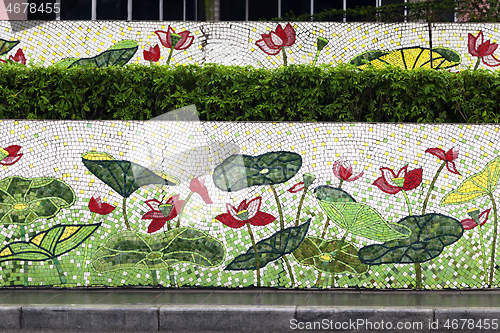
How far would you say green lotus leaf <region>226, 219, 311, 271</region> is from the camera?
5582 millimetres

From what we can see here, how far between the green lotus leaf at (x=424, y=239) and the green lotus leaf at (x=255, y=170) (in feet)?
4.86

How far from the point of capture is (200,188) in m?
5.66

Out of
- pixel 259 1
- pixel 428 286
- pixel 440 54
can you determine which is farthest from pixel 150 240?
pixel 259 1

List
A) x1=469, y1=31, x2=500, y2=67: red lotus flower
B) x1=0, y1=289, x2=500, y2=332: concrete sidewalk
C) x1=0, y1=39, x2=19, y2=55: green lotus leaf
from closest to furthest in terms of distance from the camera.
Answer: x1=0, y1=289, x2=500, y2=332: concrete sidewalk
x1=469, y1=31, x2=500, y2=67: red lotus flower
x1=0, y1=39, x2=19, y2=55: green lotus leaf

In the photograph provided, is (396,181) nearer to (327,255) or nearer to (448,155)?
(448,155)

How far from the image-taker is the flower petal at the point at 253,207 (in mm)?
5621

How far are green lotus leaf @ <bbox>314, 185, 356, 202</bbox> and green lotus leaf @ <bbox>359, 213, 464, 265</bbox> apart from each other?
2.41 feet

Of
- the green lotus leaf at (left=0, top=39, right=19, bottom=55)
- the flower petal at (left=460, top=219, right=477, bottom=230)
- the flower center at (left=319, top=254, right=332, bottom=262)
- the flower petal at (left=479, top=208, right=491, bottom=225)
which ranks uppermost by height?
the green lotus leaf at (left=0, top=39, right=19, bottom=55)

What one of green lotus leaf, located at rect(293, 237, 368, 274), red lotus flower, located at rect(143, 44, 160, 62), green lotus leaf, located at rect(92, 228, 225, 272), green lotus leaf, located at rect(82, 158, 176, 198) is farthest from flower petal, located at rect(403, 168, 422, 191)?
red lotus flower, located at rect(143, 44, 160, 62)

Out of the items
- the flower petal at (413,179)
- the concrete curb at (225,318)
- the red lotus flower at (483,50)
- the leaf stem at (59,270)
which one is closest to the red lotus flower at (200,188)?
the concrete curb at (225,318)

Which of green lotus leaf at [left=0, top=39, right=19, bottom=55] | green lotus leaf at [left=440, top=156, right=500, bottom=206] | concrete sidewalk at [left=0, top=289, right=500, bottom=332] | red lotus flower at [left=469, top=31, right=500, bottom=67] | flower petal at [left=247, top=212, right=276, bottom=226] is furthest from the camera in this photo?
green lotus leaf at [left=0, top=39, right=19, bottom=55]

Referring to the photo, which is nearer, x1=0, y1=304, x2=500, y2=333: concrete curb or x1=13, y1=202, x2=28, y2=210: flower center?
x1=0, y1=304, x2=500, y2=333: concrete curb

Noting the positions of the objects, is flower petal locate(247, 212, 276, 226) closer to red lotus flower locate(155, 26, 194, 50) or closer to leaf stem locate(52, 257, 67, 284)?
leaf stem locate(52, 257, 67, 284)

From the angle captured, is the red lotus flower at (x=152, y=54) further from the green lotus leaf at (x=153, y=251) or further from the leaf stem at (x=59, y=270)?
the leaf stem at (x=59, y=270)
